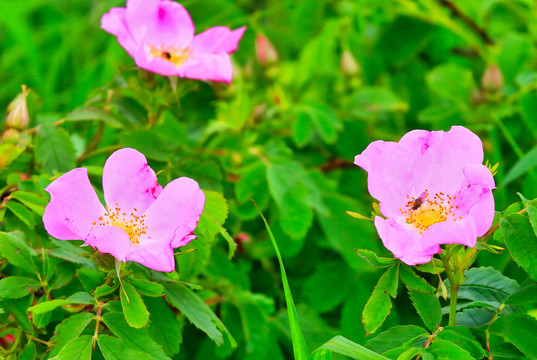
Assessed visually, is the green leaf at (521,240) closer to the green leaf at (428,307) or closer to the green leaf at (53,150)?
the green leaf at (428,307)

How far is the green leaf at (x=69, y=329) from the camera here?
2.82 feet

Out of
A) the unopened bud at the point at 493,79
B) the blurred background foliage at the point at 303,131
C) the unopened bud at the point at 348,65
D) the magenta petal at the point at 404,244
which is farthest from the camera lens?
the unopened bud at the point at 348,65

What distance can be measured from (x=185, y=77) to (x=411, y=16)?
2.86ft

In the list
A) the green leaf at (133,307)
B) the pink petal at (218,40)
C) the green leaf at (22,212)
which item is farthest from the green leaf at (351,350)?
the pink petal at (218,40)

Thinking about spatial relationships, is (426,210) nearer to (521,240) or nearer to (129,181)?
(521,240)

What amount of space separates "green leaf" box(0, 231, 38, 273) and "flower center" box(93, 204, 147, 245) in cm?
10

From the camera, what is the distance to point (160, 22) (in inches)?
50.1

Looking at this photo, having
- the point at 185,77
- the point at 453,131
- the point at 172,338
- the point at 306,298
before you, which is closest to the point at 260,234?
the point at 306,298

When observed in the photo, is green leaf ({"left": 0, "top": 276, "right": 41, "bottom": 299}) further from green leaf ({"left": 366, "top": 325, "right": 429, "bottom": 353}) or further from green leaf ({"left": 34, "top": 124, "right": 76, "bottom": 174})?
green leaf ({"left": 366, "top": 325, "right": 429, "bottom": 353})

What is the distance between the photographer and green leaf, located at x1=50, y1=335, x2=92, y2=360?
81 cm

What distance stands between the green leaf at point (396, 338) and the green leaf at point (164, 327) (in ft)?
0.89

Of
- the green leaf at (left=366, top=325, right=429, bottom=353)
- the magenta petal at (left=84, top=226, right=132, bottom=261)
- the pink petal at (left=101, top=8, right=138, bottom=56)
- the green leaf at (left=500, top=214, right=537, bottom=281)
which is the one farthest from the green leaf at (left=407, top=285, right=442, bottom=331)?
the pink petal at (left=101, top=8, right=138, bottom=56)

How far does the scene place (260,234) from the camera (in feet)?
5.36

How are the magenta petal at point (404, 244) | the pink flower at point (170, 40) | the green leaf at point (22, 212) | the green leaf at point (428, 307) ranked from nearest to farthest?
the magenta petal at point (404, 244) < the green leaf at point (428, 307) < the green leaf at point (22, 212) < the pink flower at point (170, 40)
